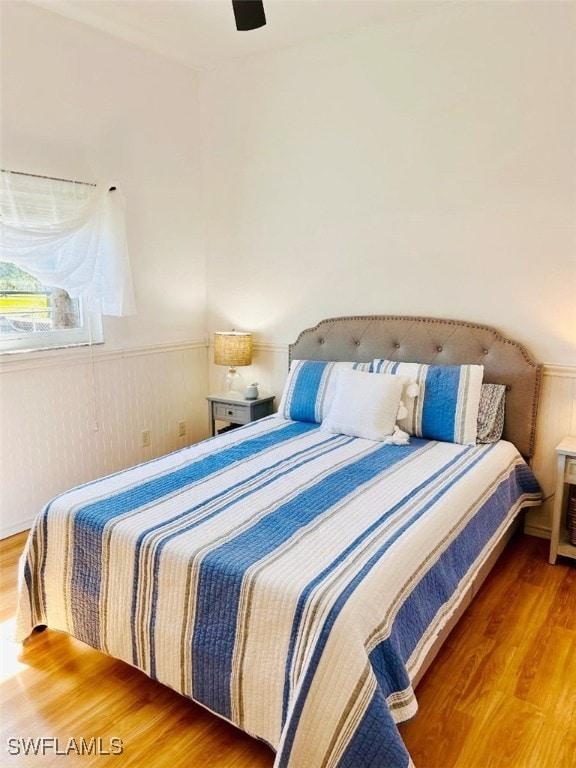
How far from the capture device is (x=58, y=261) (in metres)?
2.90

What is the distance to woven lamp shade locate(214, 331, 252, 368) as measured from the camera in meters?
3.59

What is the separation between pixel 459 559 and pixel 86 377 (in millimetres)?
2270

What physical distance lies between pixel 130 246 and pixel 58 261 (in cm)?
59

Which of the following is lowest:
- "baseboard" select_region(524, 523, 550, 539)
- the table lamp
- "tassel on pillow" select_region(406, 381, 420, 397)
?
"baseboard" select_region(524, 523, 550, 539)

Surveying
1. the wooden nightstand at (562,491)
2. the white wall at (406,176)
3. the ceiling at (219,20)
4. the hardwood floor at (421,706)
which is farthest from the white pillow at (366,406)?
the ceiling at (219,20)

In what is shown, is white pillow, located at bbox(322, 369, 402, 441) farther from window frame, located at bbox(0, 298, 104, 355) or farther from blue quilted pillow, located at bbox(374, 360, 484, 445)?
window frame, located at bbox(0, 298, 104, 355)

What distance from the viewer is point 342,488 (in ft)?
6.94

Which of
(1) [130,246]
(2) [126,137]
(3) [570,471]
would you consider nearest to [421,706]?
(3) [570,471]

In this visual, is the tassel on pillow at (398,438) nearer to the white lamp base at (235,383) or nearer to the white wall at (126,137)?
the white lamp base at (235,383)

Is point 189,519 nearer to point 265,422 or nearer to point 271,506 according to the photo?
point 271,506

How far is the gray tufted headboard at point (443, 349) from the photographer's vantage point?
2.79 metres

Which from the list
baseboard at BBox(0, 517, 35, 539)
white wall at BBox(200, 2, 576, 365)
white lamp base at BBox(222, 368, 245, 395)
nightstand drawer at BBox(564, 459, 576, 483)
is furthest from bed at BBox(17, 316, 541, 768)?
white lamp base at BBox(222, 368, 245, 395)

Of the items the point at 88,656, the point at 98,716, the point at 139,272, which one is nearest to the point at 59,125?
the point at 139,272

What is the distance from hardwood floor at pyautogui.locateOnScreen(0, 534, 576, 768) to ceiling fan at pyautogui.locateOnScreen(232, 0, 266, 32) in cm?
232
